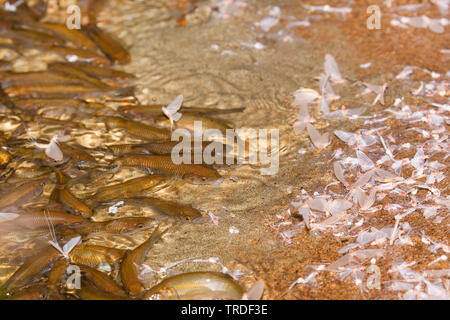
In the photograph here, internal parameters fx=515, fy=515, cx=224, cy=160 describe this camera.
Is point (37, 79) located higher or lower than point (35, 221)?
higher

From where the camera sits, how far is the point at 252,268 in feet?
12.2

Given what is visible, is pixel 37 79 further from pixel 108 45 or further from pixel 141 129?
pixel 141 129

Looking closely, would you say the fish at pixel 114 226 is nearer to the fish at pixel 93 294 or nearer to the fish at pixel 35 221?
the fish at pixel 35 221

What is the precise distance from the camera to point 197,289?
11.4ft

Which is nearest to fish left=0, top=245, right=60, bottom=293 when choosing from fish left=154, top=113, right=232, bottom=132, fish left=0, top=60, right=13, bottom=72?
fish left=154, top=113, right=232, bottom=132

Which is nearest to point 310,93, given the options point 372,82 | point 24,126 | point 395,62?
point 372,82

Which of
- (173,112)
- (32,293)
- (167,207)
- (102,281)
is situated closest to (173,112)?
(173,112)

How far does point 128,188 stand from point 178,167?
1.54 ft

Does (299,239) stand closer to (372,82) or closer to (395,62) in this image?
(372,82)

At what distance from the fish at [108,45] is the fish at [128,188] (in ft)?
7.24

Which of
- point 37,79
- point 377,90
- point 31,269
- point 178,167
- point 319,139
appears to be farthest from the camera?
point 37,79

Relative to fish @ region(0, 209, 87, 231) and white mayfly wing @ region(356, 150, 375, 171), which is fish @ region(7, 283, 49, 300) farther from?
white mayfly wing @ region(356, 150, 375, 171)

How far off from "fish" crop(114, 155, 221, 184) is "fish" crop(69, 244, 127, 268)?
0.92m

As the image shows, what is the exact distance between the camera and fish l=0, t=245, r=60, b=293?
12.1 feet
